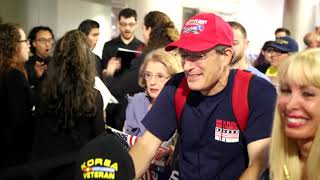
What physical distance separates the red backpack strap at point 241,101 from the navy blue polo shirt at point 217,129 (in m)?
0.01

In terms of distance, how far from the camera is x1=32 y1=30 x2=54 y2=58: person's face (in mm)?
4594

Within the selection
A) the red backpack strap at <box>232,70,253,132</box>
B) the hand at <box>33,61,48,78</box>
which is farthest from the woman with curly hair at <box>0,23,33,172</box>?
the red backpack strap at <box>232,70,253,132</box>

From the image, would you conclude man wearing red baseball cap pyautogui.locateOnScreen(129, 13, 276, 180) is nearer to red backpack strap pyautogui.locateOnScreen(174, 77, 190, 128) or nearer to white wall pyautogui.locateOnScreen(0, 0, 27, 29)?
red backpack strap pyautogui.locateOnScreen(174, 77, 190, 128)

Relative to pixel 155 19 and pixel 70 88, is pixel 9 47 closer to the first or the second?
pixel 70 88

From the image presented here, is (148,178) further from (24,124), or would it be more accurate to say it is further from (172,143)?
(24,124)

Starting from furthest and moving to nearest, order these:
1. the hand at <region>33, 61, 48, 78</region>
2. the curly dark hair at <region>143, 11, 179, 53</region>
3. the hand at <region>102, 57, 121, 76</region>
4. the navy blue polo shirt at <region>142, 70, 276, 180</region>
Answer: the hand at <region>33, 61, 48, 78</region>
the hand at <region>102, 57, 121, 76</region>
the curly dark hair at <region>143, 11, 179, 53</region>
the navy blue polo shirt at <region>142, 70, 276, 180</region>

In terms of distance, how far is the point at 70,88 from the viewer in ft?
9.45

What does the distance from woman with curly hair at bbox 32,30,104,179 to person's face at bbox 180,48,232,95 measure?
1.11m

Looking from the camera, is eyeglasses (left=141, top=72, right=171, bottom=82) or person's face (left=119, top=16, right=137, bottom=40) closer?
eyeglasses (left=141, top=72, right=171, bottom=82)

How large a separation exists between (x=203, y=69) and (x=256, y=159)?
352mm

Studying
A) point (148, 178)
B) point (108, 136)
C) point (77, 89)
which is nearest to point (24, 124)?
point (77, 89)

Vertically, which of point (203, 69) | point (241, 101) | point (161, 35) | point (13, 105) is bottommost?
point (13, 105)

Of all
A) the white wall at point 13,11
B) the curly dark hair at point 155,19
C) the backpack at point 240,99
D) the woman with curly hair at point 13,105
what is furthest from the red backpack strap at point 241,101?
the white wall at point 13,11

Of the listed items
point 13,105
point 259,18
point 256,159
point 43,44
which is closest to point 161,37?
point 13,105
